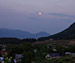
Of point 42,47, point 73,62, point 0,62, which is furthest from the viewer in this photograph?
point 73,62

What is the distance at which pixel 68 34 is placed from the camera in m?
68.2

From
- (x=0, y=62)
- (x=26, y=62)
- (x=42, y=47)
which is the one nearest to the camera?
(x=0, y=62)

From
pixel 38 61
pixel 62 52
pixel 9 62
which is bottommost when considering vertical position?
pixel 62 52

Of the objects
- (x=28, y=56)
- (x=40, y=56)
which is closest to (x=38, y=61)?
(x=40, y=56)

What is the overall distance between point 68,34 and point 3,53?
216ft

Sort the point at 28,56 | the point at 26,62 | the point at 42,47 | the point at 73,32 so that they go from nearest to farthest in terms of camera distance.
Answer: the point at 42,47
the point at 26,62
the point at 28,56
the point at 73,32

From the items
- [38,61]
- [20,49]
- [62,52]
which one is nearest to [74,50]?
[62,52]

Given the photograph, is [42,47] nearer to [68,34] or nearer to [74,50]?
[74,50]

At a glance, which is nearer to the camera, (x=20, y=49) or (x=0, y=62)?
(x=0, y=62)

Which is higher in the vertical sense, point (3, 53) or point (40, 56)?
point (3, 53)

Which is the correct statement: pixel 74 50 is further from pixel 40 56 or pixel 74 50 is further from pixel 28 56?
pixel 40 56

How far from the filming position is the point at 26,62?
16.7 metres

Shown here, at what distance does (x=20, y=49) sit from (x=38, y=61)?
26.3 m

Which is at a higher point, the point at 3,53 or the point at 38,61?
the point at 3,53
